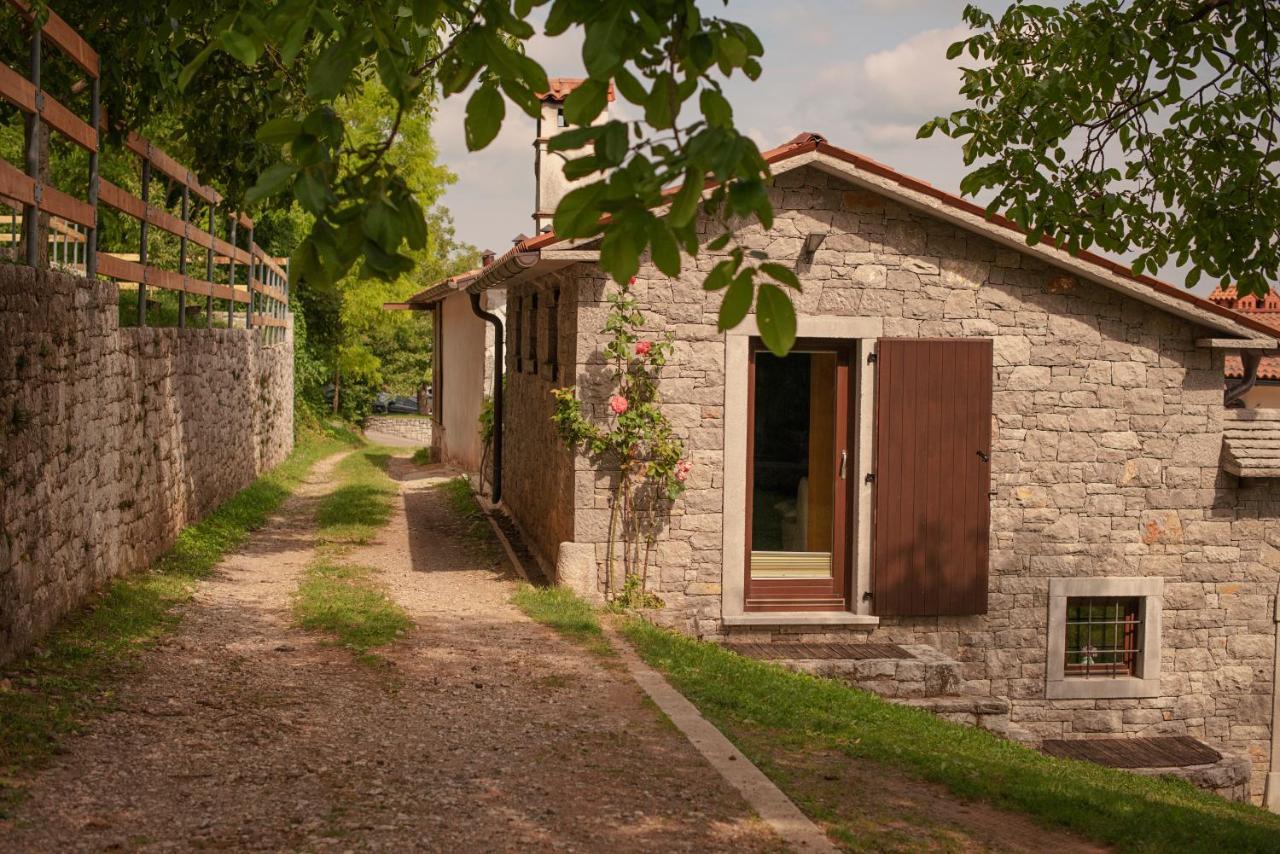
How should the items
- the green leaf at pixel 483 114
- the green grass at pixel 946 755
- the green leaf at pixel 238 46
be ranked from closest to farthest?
1. the green leaf at pixel 483 114
2. the green leaf at pixel 238 46
3. the green grass at pixel 946 755

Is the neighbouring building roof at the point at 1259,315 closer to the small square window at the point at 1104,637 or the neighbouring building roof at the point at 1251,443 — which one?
the neighbouring building roof at the point at 1251,443

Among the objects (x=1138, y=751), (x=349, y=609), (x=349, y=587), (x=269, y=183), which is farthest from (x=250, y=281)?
(x=269, y=183)

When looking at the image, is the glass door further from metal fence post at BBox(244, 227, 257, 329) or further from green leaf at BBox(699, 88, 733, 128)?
metal fence post at BBox(244, 227, 257, 329)

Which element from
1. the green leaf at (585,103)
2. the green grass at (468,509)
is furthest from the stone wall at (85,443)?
the green leaf at (585,103)

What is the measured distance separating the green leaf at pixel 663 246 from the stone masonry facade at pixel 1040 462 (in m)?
7.08

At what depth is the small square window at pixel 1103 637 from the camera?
10719 mm

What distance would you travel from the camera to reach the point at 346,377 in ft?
120

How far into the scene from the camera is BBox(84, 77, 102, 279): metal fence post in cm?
835

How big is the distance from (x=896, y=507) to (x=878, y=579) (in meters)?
0.58

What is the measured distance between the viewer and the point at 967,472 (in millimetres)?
10164

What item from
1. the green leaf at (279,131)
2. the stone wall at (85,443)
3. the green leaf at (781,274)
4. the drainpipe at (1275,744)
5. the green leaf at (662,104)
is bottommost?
the drainpipe at (1275,744)

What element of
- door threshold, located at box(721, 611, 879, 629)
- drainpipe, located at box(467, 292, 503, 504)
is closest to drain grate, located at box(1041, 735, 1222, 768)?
door threshold, located at box(721, 611, 879, 629)

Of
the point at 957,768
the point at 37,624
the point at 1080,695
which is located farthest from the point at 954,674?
the point at 37,624

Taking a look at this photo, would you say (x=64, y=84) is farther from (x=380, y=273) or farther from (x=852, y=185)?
(x=380, y=273)
